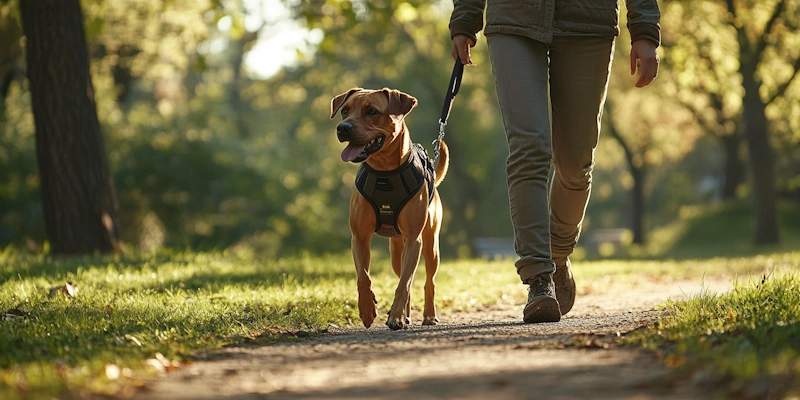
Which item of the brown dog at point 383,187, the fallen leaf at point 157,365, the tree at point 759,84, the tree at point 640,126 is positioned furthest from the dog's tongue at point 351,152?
the tree at point 640,126

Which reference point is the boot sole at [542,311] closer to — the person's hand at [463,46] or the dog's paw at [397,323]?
the dog's paw at [397,323]

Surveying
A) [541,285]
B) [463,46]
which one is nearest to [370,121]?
[463,46]

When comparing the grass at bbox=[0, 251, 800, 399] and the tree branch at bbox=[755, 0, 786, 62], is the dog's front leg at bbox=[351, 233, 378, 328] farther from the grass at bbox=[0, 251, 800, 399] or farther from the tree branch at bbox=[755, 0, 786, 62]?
the tree branch at bbox=[755, 0, 786, 62]

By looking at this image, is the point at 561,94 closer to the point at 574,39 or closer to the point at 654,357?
the point at 574,39

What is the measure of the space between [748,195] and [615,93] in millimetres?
5176

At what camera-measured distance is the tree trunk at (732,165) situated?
2981cm

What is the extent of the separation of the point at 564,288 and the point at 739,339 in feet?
7.06

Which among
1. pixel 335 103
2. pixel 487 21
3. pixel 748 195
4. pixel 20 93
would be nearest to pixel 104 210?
pixel 335 103

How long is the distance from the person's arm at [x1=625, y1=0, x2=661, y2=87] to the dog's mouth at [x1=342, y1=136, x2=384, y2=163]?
5.01 feet

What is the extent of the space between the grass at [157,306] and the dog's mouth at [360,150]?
3.07 feet

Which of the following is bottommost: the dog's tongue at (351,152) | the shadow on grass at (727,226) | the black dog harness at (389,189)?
the shadow on grass at (727,226)

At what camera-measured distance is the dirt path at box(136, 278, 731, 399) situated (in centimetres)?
305

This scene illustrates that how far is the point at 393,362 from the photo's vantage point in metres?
3.71

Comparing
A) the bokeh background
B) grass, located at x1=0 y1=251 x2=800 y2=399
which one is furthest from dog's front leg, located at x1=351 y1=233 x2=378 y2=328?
the bokeh background
